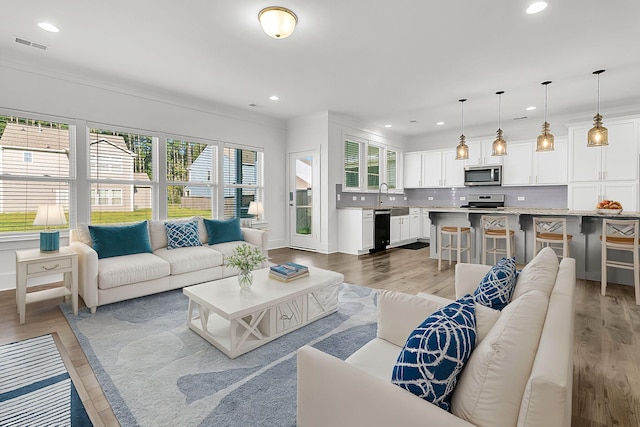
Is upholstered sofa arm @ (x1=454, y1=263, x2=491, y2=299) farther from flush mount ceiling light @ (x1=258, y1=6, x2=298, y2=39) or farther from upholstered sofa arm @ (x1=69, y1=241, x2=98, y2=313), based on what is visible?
upholstered sofa arm @ (x1=69, y1=241, x2=98, y2=313)

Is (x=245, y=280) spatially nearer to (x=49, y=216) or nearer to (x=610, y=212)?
(x=49, y=216)

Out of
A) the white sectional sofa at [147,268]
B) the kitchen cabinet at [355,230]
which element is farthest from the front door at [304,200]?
the white sectional sofa at [147,268]

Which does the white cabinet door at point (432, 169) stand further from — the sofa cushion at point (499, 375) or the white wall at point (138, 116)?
the sofa cushion at point (499, 375)

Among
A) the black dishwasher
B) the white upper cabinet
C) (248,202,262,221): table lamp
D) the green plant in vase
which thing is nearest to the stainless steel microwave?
the white upper cabinet

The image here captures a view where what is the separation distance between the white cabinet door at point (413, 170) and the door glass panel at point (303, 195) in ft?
10.4

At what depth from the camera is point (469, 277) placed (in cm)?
226

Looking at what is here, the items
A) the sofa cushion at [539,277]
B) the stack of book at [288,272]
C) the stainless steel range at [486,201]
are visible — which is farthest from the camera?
the stainless steel range at [486,201]

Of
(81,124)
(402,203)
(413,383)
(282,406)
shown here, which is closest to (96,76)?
(81,124)

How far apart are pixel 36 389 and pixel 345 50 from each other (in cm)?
387

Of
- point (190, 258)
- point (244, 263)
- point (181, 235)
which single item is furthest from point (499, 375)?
point (181, 235)

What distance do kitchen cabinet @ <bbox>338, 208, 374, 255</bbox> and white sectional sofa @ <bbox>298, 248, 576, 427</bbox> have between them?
4.72 meters

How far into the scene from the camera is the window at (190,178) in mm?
5160

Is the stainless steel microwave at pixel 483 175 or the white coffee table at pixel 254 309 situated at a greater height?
the stainless steel microwave at pixel 483 175

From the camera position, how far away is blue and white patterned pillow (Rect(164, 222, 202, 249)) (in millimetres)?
4141
